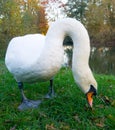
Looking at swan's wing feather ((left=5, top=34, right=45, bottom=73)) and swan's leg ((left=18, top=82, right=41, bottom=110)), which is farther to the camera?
swan's leg ((left=18, top=82, right=41, bottom=110))

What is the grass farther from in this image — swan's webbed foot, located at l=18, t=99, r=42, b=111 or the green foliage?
the green foliage

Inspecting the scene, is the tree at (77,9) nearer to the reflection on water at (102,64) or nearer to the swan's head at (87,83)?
the reflection on water at (102,64)

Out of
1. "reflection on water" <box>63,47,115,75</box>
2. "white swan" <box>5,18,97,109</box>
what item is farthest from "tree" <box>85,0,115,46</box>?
"white swan" <box>5,18,97,109</box>

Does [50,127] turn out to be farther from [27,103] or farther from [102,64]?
[102,64]

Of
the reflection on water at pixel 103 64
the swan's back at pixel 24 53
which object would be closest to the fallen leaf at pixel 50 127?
the swan's back at pixel 24 53

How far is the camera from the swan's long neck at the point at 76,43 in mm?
4047

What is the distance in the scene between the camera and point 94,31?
37.8 m

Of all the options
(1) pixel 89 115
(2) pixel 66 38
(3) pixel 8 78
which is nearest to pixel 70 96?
(1) pixel 89 115

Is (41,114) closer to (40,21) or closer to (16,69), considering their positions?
(16,69)

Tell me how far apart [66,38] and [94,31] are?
33.5 meters

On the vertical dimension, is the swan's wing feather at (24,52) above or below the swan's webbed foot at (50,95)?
above

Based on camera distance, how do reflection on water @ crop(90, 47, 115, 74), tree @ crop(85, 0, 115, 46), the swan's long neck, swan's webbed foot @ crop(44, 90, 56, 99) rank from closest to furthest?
1. the swan's long neck
2. swan's webbed foot @ crop(44, 90, 56, 99)
3. reflection on water @ crop(90, 47, 115, 74)
4. tree @ crop(85, 0, 115, 46)

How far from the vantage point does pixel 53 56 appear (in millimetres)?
4410

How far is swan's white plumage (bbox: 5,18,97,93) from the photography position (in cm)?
407
